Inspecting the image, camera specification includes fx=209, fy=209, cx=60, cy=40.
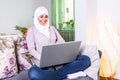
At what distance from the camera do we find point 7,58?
80.9 inches

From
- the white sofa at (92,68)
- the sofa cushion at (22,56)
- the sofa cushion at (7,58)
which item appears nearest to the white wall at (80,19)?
the white sofa at (92,68)

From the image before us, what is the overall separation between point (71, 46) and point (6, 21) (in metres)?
1.96

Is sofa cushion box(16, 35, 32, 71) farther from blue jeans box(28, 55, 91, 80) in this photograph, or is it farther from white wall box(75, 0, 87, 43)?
white wall box(75, 0, 87, 43)

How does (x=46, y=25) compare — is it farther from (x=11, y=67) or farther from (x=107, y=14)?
(x=107, y=14)

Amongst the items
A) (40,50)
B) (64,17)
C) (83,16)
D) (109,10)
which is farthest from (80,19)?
(40,50)

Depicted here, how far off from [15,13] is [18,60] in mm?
1671

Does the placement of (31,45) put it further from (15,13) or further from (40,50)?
(15,13)

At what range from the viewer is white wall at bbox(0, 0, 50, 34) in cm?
354

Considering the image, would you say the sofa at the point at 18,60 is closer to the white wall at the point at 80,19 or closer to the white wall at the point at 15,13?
the white wall at the point at 80,19

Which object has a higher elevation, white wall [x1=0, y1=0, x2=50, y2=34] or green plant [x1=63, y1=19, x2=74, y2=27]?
white wall [x1=0, y1=0, x2=50, y2=34]

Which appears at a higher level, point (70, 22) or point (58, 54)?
point (70, 22)

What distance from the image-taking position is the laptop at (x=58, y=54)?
1.79 metres

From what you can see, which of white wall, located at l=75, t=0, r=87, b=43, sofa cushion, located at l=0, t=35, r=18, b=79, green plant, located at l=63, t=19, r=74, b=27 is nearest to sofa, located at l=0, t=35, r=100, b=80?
sofa cushion, located at l=0, t=35, r=18, b=79

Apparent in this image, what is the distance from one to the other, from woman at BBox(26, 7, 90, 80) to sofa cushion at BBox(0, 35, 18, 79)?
202mm
